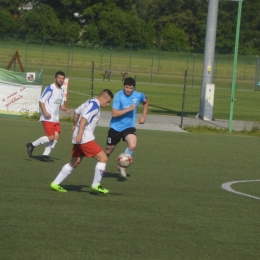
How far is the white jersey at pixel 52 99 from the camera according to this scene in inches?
526

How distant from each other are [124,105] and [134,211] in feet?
10.4

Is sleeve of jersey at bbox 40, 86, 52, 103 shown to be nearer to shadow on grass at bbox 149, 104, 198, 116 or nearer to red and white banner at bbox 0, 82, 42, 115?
red and white banner at bbox 0, 82, 42, 115

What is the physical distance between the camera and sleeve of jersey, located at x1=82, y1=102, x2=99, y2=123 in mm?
9586

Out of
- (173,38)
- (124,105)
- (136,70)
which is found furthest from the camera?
(173,38)

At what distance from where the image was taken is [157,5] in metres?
90.2

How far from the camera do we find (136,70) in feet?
184

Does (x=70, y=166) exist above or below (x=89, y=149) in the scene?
below

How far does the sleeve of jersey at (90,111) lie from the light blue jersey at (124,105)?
79.0 inches

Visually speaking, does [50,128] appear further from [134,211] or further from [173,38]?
[173,38]

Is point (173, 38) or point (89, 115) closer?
point (89, 115)

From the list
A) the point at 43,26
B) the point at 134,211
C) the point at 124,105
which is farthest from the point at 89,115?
the point at 43,26

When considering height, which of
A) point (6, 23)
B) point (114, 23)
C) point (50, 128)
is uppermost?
point (114, 23)

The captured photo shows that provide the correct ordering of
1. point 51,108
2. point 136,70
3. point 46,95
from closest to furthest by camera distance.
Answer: point 46,95 < point 51,108 < point 136,70

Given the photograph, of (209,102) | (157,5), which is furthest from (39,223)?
(157,5)
